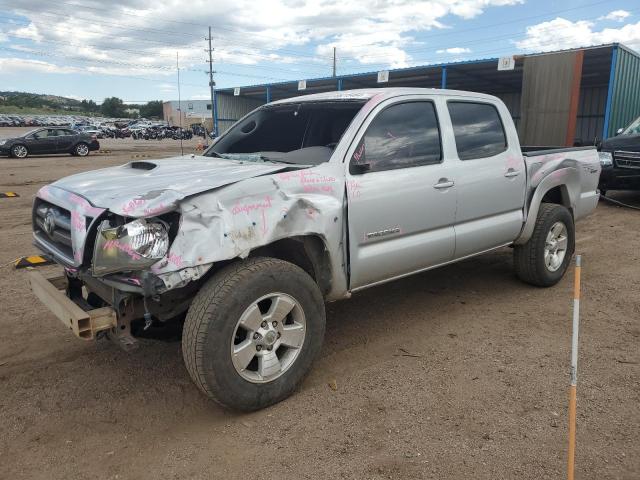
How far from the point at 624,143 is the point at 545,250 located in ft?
19.5

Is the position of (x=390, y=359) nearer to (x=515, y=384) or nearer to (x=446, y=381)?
(x=446, y=381)

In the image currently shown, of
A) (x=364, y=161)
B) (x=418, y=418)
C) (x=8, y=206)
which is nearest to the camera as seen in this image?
(x=418, y=418)

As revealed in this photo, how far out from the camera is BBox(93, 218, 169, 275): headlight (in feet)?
8.90

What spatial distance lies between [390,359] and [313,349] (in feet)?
2.59

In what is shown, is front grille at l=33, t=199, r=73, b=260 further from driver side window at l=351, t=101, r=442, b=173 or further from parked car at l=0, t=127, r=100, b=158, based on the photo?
parked car at l=0, t=127, r=100, b=158

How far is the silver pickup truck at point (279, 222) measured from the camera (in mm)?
2791

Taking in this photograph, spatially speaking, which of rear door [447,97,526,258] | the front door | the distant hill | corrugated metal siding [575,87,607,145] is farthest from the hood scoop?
the distant hill

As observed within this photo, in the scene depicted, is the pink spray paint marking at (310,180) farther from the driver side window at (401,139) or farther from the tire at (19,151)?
the tire at (19,151)

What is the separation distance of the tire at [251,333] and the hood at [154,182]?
1.66 feet

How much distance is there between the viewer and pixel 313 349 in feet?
10.8

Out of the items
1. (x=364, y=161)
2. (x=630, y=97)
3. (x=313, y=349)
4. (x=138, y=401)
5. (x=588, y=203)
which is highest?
(x=630, y=97)

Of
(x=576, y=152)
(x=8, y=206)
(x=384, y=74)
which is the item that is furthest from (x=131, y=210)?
(x=384, y=74)

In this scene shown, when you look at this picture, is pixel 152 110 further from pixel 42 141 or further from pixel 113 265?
pixel 113 265

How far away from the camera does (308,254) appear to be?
3.41 metres
